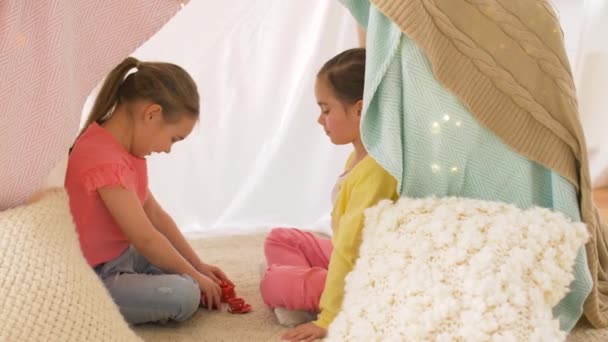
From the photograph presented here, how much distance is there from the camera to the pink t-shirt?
1442 mm

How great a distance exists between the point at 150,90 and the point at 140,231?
1.00 feet

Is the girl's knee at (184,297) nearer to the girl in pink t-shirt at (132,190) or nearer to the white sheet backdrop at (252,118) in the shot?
the girl in pink t-shirt at (132,190)

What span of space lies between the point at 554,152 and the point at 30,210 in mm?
887

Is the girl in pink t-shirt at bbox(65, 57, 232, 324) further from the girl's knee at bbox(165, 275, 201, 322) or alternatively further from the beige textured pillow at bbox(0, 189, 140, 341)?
the beige textured pillow at bbox(0, 189, 140, 341)

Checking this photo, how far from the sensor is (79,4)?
1.20 meters

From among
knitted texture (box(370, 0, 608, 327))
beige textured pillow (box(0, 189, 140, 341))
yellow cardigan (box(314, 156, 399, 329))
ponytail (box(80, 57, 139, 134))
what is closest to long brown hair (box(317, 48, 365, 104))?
yellow cardigan (box(314, 156, 399, 329))

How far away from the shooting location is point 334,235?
1.34 metres

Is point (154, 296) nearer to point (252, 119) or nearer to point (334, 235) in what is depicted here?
point (334, 235)

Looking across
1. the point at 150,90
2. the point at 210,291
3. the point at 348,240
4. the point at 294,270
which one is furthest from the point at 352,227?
the point at 150,90

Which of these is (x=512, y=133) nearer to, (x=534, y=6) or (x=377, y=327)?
(x=534, y=6)

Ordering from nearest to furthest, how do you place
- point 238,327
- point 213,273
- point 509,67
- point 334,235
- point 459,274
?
point 459,274, point 509,67, point 334,235, point 238,327, point 213,273

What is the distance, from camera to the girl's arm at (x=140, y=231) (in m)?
1.45

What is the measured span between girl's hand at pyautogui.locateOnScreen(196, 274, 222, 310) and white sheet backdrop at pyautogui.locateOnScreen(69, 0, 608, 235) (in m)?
0.56

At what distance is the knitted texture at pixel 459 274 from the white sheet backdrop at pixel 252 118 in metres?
1.01
